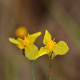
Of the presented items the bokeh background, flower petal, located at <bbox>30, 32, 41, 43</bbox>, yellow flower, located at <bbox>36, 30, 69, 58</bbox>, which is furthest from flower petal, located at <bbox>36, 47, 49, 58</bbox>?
the bokeh background

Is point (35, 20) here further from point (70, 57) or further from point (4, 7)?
point (70, 57)

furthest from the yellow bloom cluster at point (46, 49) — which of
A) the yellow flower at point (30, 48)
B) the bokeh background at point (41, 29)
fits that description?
the bokeh background at point (41, 29)

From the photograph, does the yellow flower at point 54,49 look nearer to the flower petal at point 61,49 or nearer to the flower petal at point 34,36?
the flower petal at point 61,49

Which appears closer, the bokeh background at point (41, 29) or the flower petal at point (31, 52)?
the flower petal at point (31, 52)

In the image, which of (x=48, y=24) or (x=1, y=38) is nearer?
(x=1, y=38)

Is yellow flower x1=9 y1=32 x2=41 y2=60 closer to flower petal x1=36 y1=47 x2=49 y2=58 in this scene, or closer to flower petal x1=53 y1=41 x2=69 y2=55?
flower petal x1=36 y1=47 x2=49 y2=58

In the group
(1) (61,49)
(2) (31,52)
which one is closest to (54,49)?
(1) (61,49)

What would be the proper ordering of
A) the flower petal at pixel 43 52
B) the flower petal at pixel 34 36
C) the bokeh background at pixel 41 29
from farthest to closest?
the bokeh background at pixel 41 29
the flower petal at pixel 34 36
the flower petal at pixel 43 52

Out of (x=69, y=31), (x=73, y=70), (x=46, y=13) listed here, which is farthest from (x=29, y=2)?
(x=73, y=70)

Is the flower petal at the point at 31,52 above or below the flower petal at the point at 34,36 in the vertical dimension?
below
